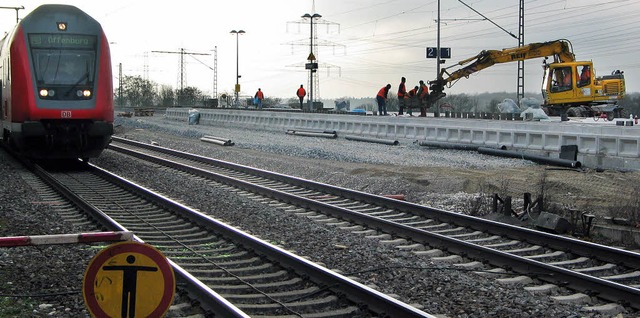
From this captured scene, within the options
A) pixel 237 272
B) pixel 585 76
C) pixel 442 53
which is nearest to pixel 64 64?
pixel 237 272

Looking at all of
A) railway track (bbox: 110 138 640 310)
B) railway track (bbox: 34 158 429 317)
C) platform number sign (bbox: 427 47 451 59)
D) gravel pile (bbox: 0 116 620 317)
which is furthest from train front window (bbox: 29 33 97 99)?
platform number sign (bbox: 427 47 451 59)

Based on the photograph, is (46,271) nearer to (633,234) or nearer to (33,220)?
(33,220)

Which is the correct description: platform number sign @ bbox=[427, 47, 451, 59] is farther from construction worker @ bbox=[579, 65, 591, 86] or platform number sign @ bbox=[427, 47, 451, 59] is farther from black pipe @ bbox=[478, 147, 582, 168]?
black pipe @ bbox=[478, 147, 582, 168]

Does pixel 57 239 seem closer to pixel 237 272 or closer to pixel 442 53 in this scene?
pixel 237 272

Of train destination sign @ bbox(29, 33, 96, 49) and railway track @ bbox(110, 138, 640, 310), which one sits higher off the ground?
train destination sign @ bbox(29, 33, 96, 49)

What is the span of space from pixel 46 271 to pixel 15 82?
1113cm

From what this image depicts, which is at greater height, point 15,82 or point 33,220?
point 15,82

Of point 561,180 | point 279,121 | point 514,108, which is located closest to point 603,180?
point 561,180

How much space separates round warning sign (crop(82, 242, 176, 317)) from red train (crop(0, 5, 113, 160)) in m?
14.2

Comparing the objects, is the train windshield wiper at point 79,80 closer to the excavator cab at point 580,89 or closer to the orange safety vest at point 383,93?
the orange safety vest at point 383,93

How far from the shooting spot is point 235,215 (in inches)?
487

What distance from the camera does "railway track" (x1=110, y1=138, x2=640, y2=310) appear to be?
7.54 m

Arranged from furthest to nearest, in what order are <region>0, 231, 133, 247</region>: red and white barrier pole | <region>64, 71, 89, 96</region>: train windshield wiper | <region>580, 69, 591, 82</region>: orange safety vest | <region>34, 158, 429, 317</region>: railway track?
<region>580, 69, 591, 82</region>: orange safety vest
<region>64, 71, 89, 96</region>: train windshield wiper
<region>34, 158, 429, 317</region>: railway track
<region>0, 231, 133, 247</region>: red and white barrier pole

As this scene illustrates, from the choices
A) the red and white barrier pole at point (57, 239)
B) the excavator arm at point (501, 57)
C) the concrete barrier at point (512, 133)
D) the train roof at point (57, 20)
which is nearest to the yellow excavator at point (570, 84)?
the excavator arm at point (501, 57)
